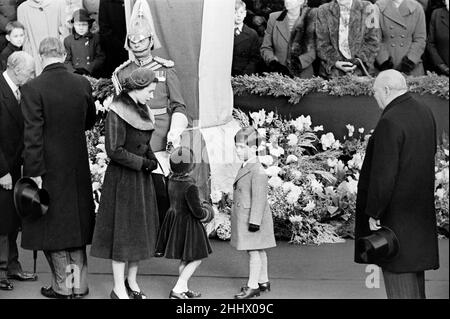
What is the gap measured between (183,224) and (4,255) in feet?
4.60

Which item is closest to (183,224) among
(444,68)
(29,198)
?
(29,198)

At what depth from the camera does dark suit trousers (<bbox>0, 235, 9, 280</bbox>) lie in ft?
22.3

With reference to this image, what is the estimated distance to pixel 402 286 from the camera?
592cm

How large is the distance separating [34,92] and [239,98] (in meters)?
2.59

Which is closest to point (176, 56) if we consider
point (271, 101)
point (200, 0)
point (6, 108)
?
point (200, 0)

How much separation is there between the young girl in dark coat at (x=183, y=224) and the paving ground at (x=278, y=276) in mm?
312

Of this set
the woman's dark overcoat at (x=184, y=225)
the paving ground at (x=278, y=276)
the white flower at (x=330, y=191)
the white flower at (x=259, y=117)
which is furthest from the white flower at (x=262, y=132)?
the woman's dark overcoat at (x=184, y=225)

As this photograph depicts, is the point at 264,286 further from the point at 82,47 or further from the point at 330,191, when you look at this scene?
the point at 82,47

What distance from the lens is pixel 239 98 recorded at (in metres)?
8.54

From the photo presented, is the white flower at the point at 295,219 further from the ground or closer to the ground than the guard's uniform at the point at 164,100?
closer to the ground

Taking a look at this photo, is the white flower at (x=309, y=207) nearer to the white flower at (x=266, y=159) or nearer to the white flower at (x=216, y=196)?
the white flower at (x=266, y=159)

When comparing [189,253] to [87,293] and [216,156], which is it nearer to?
[87,293]

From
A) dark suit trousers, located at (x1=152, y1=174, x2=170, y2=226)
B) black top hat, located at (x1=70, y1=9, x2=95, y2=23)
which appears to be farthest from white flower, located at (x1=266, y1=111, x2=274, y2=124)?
black top hat, located at (x1=70, y1=9, x2=95, y2=23)

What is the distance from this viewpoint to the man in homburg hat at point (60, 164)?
6352mm
